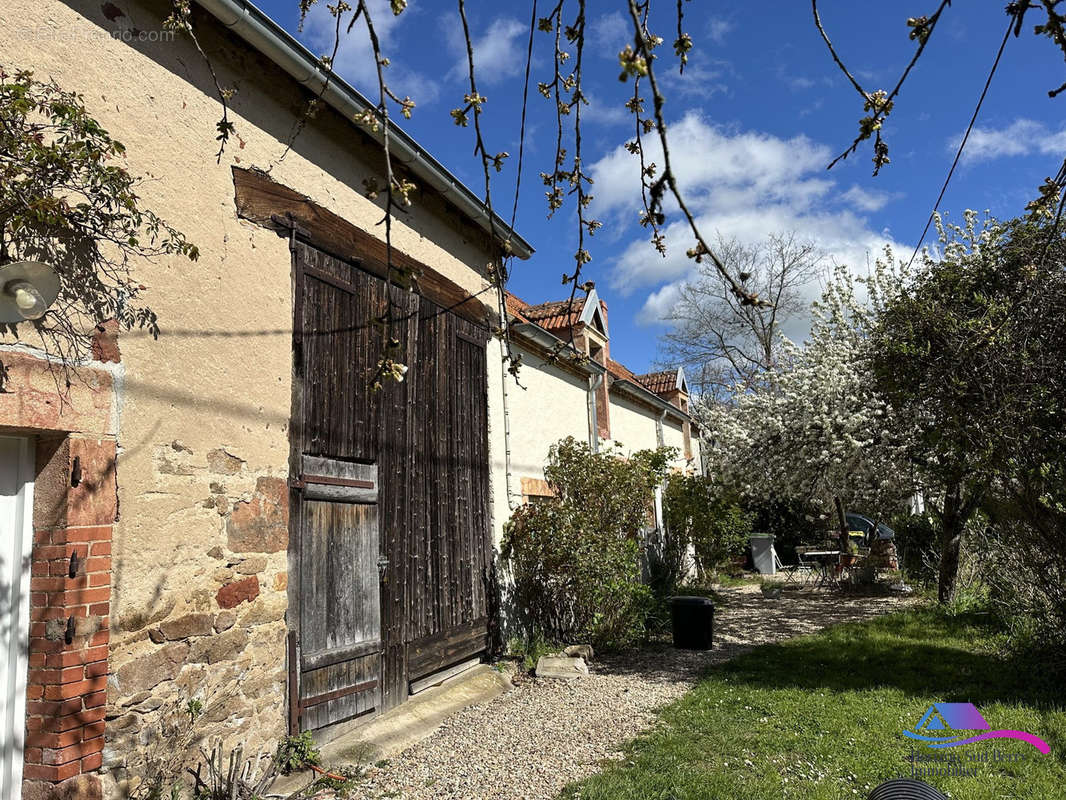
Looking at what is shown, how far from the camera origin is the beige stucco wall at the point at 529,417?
27.6ft

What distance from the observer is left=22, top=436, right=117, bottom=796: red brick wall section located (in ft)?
11.1

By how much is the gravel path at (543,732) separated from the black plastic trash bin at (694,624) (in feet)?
0.77

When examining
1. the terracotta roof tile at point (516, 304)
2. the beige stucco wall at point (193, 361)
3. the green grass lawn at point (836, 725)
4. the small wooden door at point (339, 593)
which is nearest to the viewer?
the beige stucco wall at point (193, 361)

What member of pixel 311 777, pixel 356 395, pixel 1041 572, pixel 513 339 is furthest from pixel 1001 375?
pixel 311 777

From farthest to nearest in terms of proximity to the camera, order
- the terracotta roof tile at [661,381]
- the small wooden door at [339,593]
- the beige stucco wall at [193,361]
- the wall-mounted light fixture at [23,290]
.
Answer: the terracotta roof tile at [661,381] < the small wooden door at [339,593] < the beige stucco wall at [193,361] < the wall-mounted light fixture at [23,290]

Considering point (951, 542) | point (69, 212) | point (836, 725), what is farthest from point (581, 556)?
point (951, 542)

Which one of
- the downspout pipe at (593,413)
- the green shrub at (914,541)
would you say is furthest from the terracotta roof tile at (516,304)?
the green shrub at (914,541)

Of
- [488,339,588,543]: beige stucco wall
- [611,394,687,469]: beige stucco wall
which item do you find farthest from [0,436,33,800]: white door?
[611,394,687,469]: beige stucco wall

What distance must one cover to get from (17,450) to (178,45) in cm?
284

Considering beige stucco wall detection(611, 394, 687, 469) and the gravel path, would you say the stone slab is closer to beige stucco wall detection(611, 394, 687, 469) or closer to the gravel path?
the gravel path

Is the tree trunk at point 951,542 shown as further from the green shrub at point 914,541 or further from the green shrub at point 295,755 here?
the green shrub at point 295,755

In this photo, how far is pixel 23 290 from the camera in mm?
3285

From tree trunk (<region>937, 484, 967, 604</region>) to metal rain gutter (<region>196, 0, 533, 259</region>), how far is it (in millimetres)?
9082

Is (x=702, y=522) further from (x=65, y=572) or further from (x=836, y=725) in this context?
(x=65, y=572)
